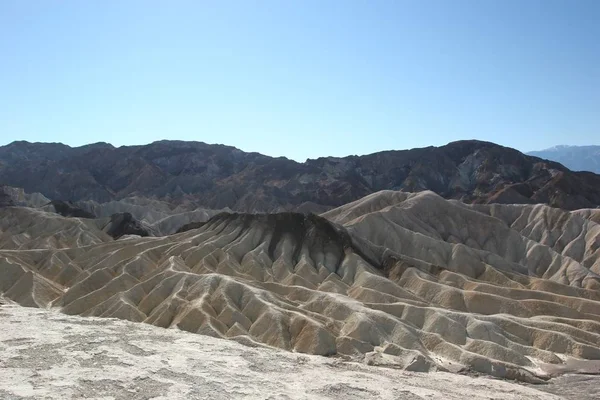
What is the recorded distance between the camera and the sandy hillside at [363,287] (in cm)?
6172

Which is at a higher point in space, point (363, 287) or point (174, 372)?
point (174, 372)

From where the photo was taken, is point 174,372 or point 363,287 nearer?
point 174,372

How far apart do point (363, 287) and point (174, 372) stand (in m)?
50.9

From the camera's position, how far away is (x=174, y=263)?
8831cm

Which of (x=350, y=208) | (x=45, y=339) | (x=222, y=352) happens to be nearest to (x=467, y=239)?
(x=350, y=208)

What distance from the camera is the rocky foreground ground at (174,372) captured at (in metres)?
32.7

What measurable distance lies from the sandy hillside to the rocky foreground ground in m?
10.6

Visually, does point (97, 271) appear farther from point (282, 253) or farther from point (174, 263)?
point (282, 253)

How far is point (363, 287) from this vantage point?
84312mm

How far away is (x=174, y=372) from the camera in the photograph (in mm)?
37031

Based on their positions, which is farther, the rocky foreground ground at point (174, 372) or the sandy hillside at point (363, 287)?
the sandy hillside at point (363, 287)

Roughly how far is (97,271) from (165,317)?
27198mm

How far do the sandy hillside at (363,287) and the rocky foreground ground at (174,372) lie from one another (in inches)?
419

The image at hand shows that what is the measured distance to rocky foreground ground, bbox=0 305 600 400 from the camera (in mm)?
32688
